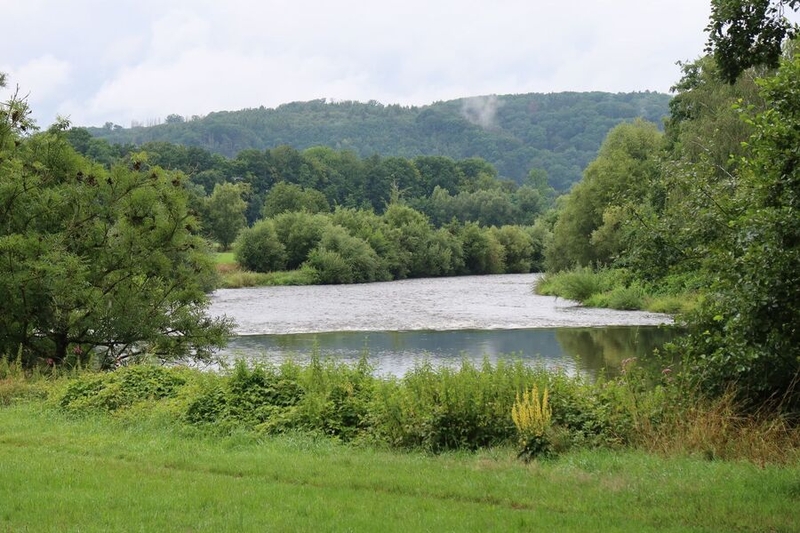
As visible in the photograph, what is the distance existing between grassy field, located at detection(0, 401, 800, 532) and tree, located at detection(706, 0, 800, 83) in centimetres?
418

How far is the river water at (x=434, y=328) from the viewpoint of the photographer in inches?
1122

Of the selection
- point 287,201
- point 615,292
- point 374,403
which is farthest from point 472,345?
point 287,201

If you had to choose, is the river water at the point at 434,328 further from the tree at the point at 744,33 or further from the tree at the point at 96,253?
the tree at the point at 744,33

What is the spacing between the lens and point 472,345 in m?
31.7

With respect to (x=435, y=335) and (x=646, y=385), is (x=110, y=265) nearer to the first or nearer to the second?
(x=646, y=385)

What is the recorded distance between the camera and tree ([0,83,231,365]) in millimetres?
18453

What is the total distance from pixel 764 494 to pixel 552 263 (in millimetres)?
59149

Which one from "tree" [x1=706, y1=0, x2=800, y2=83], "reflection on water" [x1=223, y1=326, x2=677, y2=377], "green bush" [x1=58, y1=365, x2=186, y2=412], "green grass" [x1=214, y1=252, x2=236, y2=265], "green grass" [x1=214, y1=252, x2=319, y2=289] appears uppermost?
"tree" [x1=706, y1=0, x2=800, y2=83]

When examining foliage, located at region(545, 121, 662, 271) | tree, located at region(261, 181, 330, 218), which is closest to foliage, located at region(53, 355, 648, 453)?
foliage, located at region(545, 121, 662, 271)

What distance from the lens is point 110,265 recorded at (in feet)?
→ 65.3

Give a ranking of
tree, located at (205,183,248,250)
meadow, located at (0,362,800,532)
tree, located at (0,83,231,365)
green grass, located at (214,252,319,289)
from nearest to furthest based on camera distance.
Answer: meadow, located at (0,362,800,532) → tree, located at (0,83,231,365) → green grass, located at (214,252,319,289) → tree, located at (205,183,248,250)

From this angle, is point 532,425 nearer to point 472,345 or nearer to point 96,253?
point 96,253

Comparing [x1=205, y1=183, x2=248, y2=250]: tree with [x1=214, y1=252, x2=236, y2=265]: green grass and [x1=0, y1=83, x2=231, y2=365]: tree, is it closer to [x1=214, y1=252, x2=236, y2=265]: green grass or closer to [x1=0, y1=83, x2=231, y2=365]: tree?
[x1=214, y1=252, x2=236, y2=265]: green grass

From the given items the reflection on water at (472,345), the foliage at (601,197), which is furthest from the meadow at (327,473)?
the foliage at (601,197)
